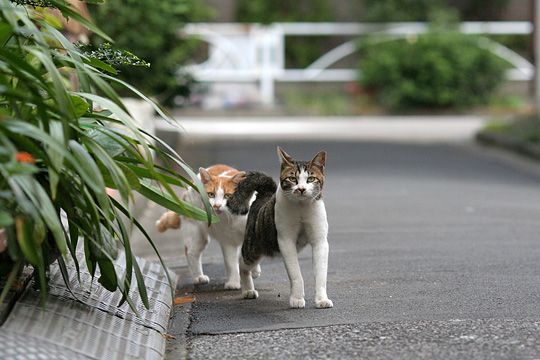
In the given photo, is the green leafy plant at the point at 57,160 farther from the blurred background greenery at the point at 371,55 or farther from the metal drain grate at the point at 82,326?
the blurred background greenery at the point at 371,55

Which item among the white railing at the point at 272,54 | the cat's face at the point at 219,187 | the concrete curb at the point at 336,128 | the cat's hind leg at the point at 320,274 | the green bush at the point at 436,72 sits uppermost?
the white railing at the point at 272,54

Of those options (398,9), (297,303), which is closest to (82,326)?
(297,303)

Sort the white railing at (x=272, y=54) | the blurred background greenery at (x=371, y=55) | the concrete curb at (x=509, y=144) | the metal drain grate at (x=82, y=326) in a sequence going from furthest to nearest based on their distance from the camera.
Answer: the white railing at (x=272, y=54) < the blurred background greenery at (x=371, y=55) < the concrete curb at (x=509, y=144) < the metal drain grate at (x=82, y=326)

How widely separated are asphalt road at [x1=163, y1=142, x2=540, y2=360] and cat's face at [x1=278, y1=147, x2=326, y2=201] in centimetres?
64

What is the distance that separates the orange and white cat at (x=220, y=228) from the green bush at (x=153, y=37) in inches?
332

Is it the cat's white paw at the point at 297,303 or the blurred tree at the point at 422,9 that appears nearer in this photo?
the cat's white paw at the point at 297,303

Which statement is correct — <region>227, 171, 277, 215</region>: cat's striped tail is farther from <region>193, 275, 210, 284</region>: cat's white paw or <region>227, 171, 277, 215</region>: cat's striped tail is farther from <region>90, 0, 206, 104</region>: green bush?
<region>90, 0, 206, 104</region>: green bush

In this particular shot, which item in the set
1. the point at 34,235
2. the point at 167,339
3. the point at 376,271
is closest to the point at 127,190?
the point at 34,235

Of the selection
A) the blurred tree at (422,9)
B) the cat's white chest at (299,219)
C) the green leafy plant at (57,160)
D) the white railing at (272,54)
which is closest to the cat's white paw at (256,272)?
the cat's white chest at (299,219)

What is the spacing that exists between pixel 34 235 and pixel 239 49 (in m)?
23.8

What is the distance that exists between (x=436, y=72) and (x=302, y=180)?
A: 20.1 metres

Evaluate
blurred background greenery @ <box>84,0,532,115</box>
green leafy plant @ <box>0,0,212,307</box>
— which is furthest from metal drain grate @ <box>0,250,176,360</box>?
blurred background greenery @ <box>84,0,532,115</box>

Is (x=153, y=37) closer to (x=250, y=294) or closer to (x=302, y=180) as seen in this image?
(x=250, y=294)

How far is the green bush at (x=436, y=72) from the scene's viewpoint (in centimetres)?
2642
